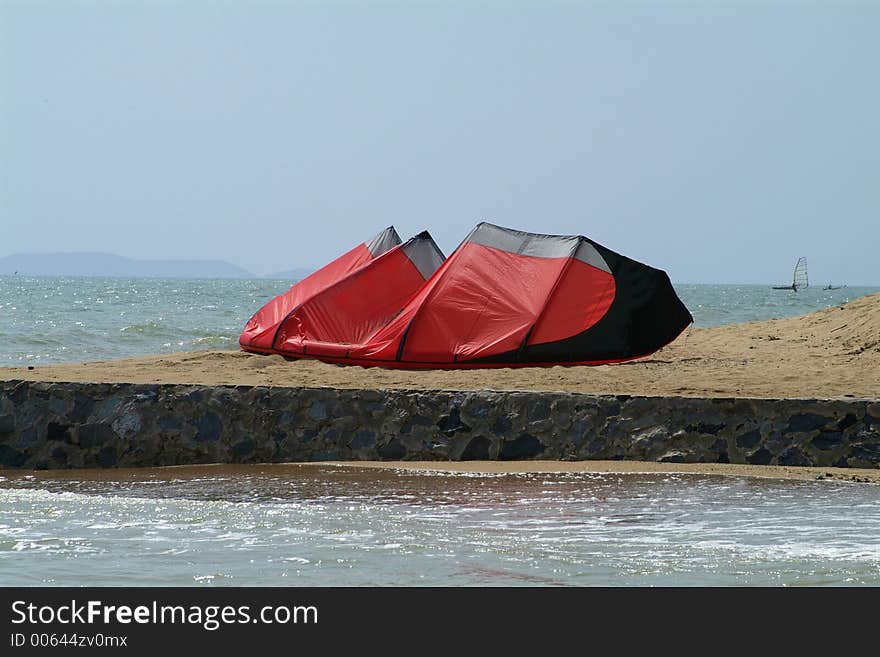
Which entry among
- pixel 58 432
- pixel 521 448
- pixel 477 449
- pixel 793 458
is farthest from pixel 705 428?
pixel 58 432

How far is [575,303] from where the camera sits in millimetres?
11805

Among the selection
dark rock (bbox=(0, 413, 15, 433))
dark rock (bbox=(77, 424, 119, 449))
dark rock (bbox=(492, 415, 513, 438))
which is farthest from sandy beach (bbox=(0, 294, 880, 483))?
dark rock (bbox=(77, 424, 119, 449))

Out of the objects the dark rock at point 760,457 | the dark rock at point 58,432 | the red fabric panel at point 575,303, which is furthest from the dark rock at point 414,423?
the red fabric panel at point 575,303

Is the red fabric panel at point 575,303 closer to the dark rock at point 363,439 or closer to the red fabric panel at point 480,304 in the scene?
the red fabric panel at point 480,304

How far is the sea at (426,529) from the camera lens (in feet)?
18.0

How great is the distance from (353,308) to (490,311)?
1574 mm

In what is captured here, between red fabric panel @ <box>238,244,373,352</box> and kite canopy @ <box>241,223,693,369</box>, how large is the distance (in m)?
0.03

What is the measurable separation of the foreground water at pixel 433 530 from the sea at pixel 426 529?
0.04 feet

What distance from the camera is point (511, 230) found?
41.5 feet

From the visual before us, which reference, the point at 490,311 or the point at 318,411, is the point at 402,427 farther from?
the point at 490,311

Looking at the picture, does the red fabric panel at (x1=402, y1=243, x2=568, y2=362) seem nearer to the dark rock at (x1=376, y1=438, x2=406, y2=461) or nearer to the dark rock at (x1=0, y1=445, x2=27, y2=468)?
the dark rock at (x1=376, y1=438, x2=406, y2=461)

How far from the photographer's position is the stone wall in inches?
333

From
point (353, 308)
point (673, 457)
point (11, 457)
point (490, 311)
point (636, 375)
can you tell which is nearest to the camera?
point (673, 457)
